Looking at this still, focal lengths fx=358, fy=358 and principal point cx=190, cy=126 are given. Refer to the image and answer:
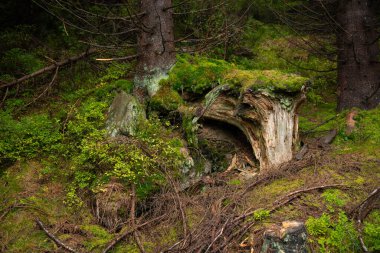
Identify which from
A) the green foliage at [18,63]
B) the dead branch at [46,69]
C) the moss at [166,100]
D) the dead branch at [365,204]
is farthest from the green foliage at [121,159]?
the green foliage at [18,63]

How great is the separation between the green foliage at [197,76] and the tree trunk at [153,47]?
0.31 metres

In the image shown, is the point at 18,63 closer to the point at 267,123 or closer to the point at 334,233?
the point at 267,123

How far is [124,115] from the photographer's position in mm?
6812

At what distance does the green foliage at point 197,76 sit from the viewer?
7.18 m

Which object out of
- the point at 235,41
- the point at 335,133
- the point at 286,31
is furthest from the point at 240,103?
the point at 286,31

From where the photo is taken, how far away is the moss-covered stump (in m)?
6.46

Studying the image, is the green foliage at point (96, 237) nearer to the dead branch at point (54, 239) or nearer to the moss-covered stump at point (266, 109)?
the dead branch at point (54, 239)

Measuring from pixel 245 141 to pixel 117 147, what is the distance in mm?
2668

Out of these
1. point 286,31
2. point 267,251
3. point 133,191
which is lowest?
point 267,251

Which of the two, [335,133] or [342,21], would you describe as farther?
[342,21]

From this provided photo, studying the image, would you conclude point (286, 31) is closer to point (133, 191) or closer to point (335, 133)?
point (335, 133)

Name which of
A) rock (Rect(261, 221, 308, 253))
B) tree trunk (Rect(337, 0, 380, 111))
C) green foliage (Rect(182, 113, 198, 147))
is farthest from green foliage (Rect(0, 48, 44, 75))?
tree trunk (Rect(337, 0, 380, 111))

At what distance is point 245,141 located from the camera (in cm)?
729

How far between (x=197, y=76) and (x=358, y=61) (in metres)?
3.93
